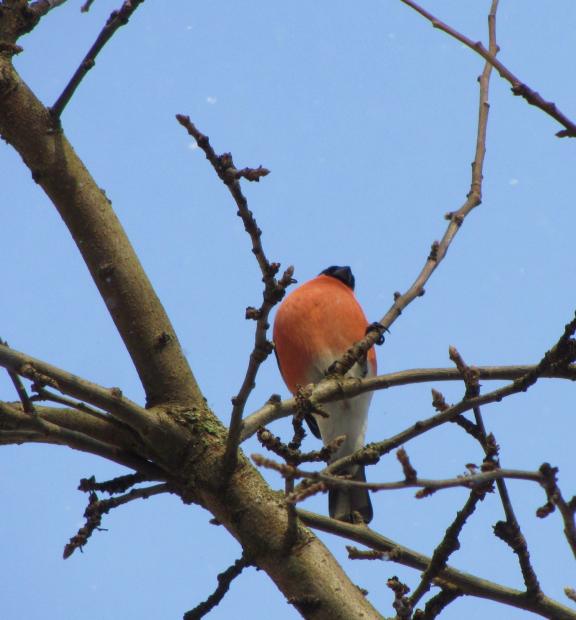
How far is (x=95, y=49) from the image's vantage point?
2201 mm

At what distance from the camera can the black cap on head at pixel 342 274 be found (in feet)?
18.9

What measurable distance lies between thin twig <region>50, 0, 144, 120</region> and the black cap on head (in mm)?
3522

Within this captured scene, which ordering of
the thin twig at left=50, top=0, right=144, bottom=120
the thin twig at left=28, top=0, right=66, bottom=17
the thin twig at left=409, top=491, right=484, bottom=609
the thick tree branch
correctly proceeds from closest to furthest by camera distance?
1. the thin twig at left=409, top=491, right=484, bottom=609
2. the thin twig at left=50, top=0, right=144, bottom=120
3. the thick tree branch
4. the thin twig at left=28, top=0, right=66, bottom=17

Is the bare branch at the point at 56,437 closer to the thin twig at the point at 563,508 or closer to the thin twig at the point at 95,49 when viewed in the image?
the thin twig at the point at 95,49

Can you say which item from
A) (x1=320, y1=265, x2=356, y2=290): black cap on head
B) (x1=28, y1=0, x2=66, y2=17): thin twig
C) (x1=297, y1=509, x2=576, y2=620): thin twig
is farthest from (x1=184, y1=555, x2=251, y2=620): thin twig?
(x1=320, y1=265, x2=356, y2=290): black cap on head

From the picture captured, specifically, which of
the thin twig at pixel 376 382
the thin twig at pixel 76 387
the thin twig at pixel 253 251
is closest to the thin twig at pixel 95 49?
the thin twig at pixel 253 251

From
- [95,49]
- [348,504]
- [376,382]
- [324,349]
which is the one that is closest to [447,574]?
[376,382]

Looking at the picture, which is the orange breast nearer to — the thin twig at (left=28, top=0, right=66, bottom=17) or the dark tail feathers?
the dark tail feathers

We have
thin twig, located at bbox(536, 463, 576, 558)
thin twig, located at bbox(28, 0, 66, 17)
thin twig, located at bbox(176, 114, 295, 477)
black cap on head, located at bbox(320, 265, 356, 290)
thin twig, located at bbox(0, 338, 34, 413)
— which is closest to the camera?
thin twig, located at bbox(536, 463, 576, 558)

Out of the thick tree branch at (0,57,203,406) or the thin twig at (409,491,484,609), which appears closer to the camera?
the thin twig at (409,491,484,609)

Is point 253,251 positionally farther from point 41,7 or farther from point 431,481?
point 41,7

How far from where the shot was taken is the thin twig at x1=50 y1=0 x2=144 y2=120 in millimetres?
2145

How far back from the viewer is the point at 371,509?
3.83 meters

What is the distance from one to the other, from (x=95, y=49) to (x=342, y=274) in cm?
368
